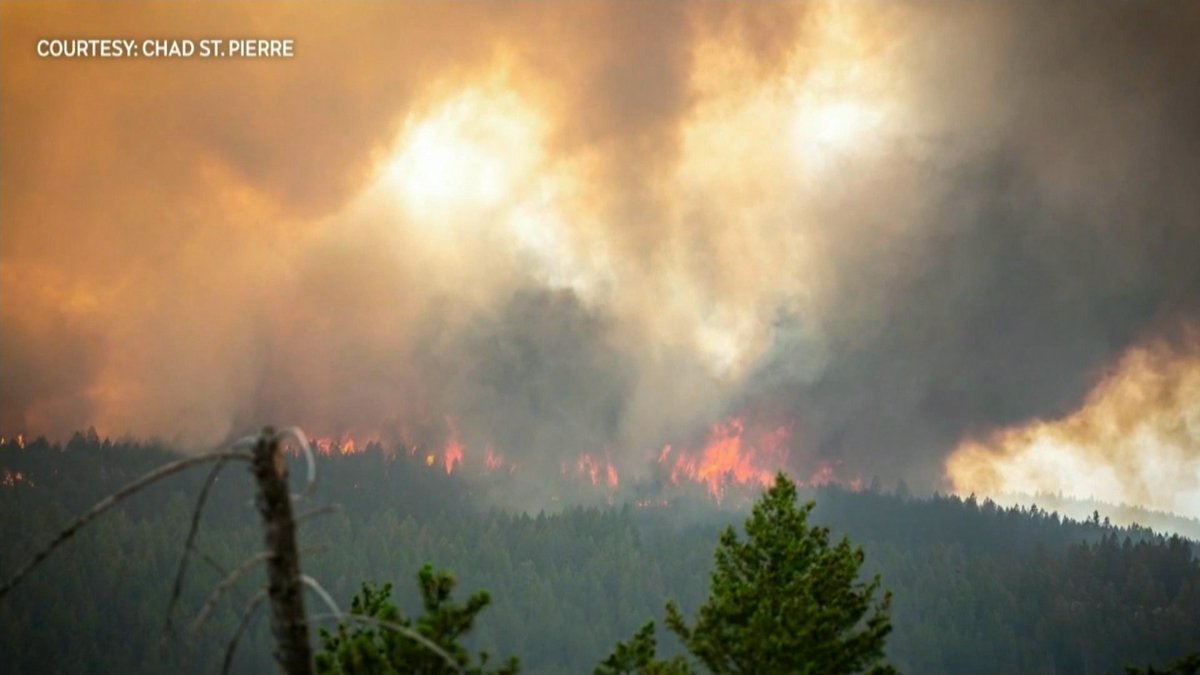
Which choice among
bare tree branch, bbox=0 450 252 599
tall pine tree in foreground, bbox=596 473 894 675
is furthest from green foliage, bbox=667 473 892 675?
bare tree branch, bbox=0 450 252 599

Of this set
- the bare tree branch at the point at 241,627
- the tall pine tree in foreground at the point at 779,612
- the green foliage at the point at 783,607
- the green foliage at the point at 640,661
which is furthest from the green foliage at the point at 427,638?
the bare tree branch at the point at 241,627

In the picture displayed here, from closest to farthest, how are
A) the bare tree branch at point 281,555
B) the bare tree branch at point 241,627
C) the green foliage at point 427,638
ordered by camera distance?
the bare tree branch at point 241,627
the bare tree branch at point 281,555
the green foliage at point 427,638

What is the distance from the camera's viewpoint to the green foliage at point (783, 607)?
21578mm

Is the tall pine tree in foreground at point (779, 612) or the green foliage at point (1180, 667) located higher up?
the tall pine tree in foreground at point (779, 612)

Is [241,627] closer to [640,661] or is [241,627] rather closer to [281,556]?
[281,556]

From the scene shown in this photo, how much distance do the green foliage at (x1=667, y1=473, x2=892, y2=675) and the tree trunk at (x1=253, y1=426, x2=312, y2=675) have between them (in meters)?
13.4

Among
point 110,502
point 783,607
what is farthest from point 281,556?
point 783,607

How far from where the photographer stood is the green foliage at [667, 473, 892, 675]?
21578mm

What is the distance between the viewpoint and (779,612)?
2227cm

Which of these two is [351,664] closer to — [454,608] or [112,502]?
[454,608]

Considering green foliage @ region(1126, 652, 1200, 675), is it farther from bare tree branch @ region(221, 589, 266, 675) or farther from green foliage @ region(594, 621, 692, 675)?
bare tree branch @ region(221, 589, 266, 675)

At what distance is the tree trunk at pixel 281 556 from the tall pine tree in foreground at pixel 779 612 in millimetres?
11383

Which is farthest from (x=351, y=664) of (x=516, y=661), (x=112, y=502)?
(x=112, y=502)

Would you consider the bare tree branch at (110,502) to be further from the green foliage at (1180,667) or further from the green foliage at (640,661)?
the green foliage at (1180,667)
